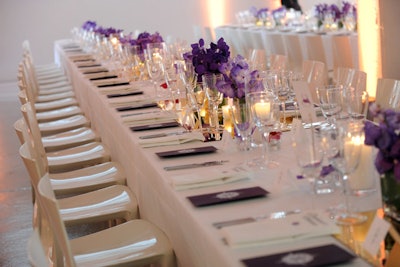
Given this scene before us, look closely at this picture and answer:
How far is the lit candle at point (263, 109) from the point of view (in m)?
3.21

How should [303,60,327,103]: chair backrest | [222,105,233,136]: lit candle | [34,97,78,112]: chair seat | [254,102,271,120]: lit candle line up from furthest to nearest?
[34,97,78,112]: chair seat, [303,60,327,103]: chair backrest, [222,105,233,136]: lit candle, [254,102,271,120]: lit candle

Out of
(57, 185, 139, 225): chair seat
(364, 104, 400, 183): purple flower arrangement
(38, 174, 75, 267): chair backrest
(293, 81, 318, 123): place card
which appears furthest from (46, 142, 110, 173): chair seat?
(364, 104, 400, 183): purple flower arrangement

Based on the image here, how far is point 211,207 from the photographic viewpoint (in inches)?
107

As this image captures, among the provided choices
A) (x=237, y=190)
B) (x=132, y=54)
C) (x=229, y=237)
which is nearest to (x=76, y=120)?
(x=132, y=54)

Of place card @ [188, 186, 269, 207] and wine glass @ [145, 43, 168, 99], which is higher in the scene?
wine glass @ [145, 43, 168, 99]

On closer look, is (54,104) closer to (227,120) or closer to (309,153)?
(227,120)

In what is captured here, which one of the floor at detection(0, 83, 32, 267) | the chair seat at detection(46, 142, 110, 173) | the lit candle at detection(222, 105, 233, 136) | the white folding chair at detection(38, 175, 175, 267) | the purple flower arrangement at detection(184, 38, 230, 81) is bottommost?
the floor at detection(0, 83, 32, 267)

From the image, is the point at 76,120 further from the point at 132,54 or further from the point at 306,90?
the point at 306,90

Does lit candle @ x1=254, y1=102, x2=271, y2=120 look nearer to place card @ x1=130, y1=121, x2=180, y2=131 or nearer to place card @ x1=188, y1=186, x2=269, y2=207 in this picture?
place card @ x1=188, y1=186, x2=269, y2=207

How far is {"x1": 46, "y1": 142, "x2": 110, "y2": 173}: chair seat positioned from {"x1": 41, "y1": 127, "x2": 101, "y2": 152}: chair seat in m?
0.32

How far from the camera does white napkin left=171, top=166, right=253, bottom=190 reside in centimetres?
298

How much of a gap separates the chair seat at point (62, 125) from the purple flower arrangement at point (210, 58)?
10.4 ft

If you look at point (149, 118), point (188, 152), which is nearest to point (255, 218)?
point (188, 152)

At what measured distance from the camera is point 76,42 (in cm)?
1427
